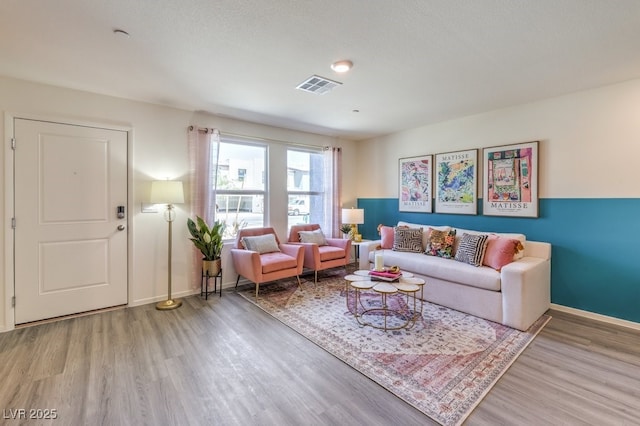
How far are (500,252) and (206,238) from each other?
3.51 m

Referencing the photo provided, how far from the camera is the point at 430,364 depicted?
221 cm

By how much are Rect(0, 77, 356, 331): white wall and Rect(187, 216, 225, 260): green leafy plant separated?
253mm

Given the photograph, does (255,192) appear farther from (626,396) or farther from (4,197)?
(626,396)

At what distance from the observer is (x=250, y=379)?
2039 millimetres

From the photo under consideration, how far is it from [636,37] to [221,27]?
10.1 ft

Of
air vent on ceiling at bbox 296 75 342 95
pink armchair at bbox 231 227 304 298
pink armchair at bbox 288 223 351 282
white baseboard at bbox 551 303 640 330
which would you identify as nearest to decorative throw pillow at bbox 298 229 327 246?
pink armchair at bbox 288 223 351 282

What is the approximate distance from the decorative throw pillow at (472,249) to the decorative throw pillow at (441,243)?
6.8 inches

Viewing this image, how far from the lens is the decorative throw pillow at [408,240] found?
4113mm

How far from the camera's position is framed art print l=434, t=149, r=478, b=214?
4.05m

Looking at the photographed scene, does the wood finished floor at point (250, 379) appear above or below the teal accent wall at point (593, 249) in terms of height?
below

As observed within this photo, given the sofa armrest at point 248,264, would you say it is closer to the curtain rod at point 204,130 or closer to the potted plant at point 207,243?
the potted plant at point 207,243

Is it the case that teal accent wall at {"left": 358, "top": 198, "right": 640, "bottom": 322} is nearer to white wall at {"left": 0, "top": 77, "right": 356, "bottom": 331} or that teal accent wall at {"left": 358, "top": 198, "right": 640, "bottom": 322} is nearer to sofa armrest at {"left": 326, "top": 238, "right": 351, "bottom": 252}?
sofa armrest at {"left": 326, "top": 238, "right": 351, "bottom": 252}

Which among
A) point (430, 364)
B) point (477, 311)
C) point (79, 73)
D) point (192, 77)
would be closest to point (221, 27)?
point (192, 77)

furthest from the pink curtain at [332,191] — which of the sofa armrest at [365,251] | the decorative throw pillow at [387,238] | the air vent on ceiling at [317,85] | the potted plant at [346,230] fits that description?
the air vent on ceiling at [317,85]
